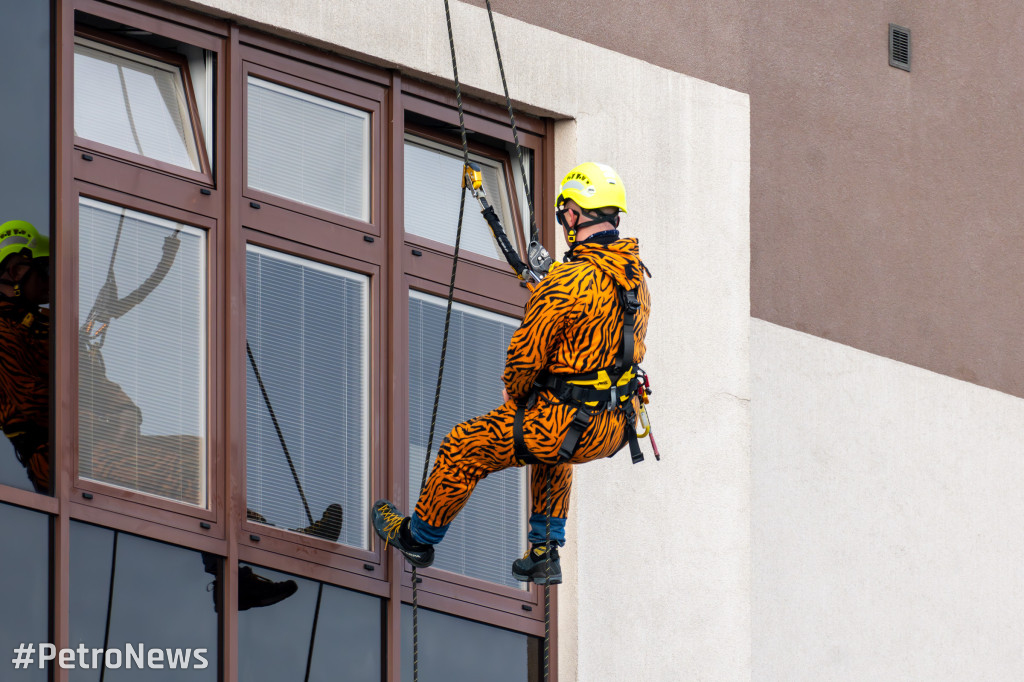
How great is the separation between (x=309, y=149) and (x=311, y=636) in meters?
2.39

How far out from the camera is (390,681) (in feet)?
30.1

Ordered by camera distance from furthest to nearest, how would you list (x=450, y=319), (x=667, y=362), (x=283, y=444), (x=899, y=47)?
1. (x=899, y=47)
2. (x=667, y=362)
3. (x=450, y=319)
4. (x=283, y=444)

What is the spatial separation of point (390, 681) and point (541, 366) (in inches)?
74.7

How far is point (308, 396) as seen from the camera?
9258mm

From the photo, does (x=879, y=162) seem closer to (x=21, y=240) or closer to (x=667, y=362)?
(x=667, y=362)

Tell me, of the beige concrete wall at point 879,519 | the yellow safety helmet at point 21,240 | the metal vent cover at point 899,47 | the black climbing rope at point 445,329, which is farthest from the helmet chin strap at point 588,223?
the metal vent cover at point 899,47

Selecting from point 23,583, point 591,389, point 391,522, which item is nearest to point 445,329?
point 391,522

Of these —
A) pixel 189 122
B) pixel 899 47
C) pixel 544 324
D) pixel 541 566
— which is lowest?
pixel 541 566

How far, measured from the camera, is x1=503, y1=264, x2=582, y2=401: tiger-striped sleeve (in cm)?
828

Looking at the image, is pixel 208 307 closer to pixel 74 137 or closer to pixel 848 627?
pixel 74 137

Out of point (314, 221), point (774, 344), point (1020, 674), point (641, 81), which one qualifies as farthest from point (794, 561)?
point (314, 221)

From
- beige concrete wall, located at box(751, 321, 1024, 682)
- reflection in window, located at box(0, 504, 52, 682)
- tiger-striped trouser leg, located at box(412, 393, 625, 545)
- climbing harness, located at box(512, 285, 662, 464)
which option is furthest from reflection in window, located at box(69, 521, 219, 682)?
beige concrete wall, located at box(751, 321, 1024, 682)

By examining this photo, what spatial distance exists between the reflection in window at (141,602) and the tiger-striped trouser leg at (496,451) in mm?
1035

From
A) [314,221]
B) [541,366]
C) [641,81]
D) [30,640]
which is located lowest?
[30,640]
